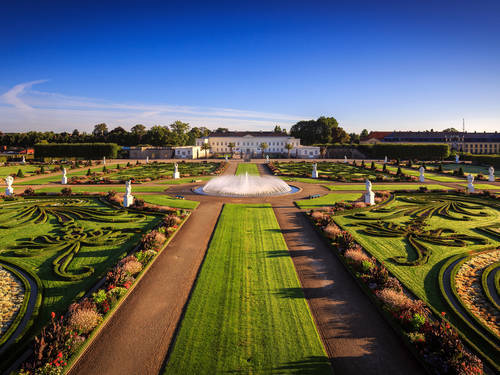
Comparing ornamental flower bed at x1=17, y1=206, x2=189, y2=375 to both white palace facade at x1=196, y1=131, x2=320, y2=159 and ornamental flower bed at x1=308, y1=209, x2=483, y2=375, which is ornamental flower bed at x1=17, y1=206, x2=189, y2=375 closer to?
ornamental flower bed at x1=308, y1=209, x2=483, y2=375

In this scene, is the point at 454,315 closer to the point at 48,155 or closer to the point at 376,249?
the point at 376,249

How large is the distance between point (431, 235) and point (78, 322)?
18.0m

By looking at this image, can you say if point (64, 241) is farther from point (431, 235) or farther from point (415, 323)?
point (431, 235)

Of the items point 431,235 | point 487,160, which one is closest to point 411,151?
point 487,160

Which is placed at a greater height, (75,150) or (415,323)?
(75,150)

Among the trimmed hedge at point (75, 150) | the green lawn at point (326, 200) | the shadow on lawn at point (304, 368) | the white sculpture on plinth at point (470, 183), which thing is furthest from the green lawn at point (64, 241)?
the trimmed hedge at point (75, 150)

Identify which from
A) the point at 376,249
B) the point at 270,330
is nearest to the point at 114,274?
the point at 270,330

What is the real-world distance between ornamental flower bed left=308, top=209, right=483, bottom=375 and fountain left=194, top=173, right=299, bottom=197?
1756 cm

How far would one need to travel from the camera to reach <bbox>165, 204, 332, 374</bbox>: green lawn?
24.3 feet

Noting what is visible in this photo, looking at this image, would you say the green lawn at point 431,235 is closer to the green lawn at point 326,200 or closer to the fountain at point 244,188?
the green lawn at point 326,200

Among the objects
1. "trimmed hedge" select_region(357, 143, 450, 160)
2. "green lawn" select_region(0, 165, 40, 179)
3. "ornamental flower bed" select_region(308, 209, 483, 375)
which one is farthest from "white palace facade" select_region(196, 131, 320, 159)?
"ornamental flower bed" select_region(308, 209, 483, 375)

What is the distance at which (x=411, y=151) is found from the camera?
9475cm

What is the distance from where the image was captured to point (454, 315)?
927 centimetres

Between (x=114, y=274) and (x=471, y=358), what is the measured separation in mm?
11775
